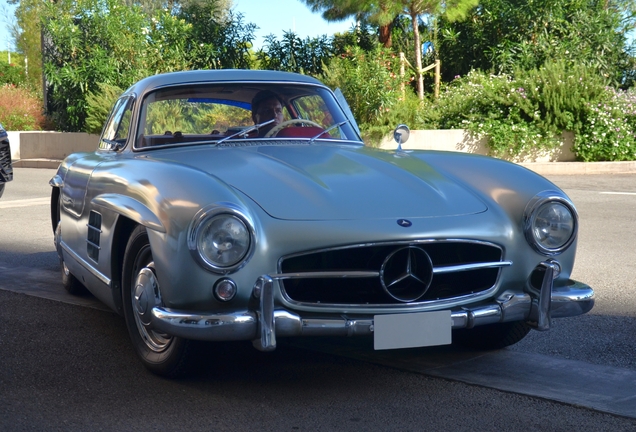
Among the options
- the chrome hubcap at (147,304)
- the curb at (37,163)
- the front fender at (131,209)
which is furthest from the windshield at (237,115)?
the curb at (37,163)

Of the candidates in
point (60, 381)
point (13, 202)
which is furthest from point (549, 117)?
point (60, 381)

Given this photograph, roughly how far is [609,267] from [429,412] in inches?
137

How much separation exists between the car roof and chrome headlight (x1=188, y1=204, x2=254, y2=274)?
183cm

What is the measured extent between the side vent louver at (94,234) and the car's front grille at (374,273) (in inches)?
51.4

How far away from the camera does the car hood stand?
138 inches

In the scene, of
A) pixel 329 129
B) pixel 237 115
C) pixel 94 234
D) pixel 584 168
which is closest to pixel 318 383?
pixel 94 234

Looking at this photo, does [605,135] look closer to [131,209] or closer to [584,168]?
[584,168]

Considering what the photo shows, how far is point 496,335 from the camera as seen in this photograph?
4.16 m

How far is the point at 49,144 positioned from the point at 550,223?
1899 cm

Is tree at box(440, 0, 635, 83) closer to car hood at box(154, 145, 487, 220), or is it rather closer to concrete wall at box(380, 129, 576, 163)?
concrete wall at box(380, 129, 576, 163)

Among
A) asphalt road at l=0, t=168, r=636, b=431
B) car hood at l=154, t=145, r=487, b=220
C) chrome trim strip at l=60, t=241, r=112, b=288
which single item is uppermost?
car hood at l=154, t=145, r=487, b=220

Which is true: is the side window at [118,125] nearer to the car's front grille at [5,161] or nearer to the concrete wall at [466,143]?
the car's front grille at [5,161]

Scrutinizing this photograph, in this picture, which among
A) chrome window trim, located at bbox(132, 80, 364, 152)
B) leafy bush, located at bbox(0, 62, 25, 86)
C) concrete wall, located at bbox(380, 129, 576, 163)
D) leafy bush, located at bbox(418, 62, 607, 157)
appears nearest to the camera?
chrome window trim, located at bbox(132, 80, 364, 152)

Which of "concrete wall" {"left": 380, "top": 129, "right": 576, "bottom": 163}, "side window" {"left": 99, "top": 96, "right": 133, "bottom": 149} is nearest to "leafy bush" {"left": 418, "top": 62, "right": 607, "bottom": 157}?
"concrete wall" {"left": 380, "top": 129, "right": 576, "bottom": 163}
